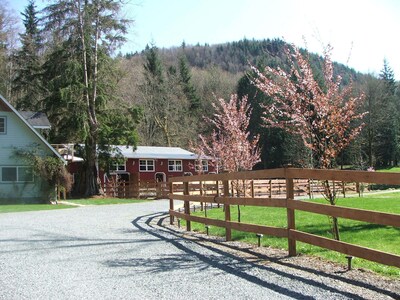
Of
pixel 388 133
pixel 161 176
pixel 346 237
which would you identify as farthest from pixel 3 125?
pixel 388 133

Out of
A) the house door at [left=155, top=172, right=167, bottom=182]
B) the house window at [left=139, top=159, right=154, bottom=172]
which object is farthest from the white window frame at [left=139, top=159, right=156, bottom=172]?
the house door at [left=155, top=172, right=167, bottom=182]

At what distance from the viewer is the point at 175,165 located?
154 ft

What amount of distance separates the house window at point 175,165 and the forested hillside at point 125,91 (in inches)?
190

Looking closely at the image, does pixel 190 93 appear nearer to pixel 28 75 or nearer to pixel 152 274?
pixel 28 75

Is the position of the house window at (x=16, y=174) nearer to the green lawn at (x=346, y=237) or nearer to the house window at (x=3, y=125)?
the house window at (x=3, y=125)

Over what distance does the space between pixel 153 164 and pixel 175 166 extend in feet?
8.11

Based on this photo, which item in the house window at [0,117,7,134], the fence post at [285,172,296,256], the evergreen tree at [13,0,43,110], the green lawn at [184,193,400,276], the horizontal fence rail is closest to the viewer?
the horizontal fence rail

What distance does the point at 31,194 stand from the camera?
2998cm

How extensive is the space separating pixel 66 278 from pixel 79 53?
3137 cm

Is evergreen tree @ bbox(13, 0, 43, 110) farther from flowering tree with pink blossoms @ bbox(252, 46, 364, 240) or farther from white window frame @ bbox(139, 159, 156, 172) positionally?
flowering tree with pink blossoms @ bbox(252, 46, 364, 240)

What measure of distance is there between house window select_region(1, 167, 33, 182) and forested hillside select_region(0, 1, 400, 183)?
17.7 feet

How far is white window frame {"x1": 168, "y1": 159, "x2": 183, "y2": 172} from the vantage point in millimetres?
46594

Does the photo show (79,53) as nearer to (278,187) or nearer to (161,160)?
(161,160)

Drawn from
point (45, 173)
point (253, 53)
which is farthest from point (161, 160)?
point (253, 53)
